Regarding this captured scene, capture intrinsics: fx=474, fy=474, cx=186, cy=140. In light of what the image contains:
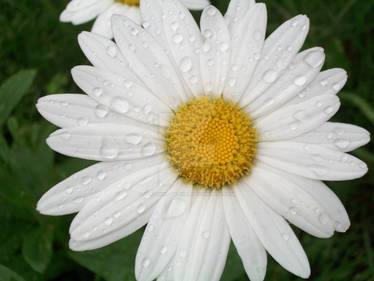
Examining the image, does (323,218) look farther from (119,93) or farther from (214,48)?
(119,93)

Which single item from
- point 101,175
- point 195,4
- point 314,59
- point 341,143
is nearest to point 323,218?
point 341,143

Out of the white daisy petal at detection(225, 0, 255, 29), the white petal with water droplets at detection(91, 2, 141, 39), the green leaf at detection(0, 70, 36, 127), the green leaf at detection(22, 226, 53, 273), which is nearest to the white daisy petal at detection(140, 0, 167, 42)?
the white daisy petal at detection(225, 0, 255, 29)

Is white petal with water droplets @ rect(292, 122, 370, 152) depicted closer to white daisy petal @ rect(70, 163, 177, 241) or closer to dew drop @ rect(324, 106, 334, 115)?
dew drop @ rect(324, 106, 334, 115)

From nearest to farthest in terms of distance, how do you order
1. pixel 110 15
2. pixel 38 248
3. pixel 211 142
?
pixel 211 142 → pixel 38 248 → pixel 110 15

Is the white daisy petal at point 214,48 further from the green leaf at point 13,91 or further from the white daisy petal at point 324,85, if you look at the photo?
the green leaf at point 13,91

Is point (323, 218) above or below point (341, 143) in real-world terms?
below

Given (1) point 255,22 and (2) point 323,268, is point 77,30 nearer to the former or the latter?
(1) point 255,22
